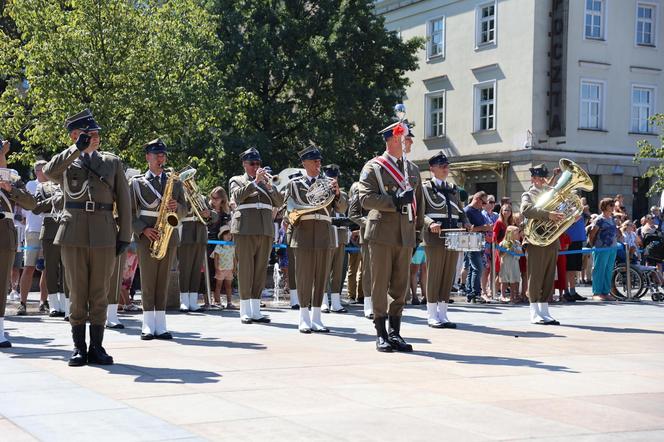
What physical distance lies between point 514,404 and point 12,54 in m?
23.1

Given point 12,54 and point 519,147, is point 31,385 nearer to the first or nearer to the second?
point 12,54

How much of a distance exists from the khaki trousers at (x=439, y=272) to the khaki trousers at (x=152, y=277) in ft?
11.6

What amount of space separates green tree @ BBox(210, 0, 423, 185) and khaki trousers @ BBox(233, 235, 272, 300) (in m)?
20.7

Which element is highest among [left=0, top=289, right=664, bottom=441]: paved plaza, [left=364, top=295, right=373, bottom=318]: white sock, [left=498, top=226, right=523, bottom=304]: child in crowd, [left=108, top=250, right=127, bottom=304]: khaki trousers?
[left=498, top=226, right=523, bottom=304]: child in crowd

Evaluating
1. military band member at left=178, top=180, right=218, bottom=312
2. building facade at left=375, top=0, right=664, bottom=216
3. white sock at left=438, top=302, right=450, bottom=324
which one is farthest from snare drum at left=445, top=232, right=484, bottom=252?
building facade at left=375, top=0, right=664, bottom=216

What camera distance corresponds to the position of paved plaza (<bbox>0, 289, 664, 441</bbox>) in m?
6.48

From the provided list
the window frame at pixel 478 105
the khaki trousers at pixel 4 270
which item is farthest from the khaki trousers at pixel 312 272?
the window frame at pixel 478 105

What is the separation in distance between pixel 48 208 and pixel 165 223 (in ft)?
8.35

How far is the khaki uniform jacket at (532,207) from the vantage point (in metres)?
13.6

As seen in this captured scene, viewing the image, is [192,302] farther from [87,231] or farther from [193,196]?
[87,231]

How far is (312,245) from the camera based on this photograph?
12.5 meters

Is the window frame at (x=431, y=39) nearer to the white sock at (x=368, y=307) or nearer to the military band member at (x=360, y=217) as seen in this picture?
the military band member at (x=360, y=217)

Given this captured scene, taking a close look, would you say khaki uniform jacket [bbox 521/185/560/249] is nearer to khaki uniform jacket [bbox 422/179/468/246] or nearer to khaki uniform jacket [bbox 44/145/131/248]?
khaki uniform jacket [bbox 422/179/468/246]

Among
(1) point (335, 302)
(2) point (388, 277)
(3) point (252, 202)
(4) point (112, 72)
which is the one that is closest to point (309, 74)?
(4) point (112, 72)
